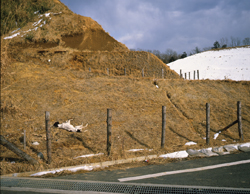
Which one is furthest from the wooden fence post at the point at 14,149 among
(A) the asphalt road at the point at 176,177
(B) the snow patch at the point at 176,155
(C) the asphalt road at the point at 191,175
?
(B) the snow patch at the point at 176,155

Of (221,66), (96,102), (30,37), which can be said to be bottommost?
(96,102)

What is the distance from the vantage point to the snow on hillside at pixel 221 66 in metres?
37.4

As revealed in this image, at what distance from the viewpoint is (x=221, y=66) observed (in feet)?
147

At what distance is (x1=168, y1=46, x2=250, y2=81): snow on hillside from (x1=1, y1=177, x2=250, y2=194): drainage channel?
3409 centimetres

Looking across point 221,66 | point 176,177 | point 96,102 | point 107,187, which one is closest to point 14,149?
point 107,187

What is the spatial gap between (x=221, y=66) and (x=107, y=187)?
151ft

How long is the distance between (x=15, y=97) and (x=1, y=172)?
9176 millimetres

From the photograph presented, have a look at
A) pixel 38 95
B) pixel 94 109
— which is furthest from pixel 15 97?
pixel 94 109

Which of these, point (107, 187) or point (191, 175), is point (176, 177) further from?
point (107, 187)

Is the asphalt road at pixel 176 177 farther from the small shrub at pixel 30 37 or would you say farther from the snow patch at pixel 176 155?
the small shrub at pixel 30 37

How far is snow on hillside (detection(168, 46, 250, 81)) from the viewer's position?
37.4 metres

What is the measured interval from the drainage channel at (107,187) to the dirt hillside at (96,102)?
0.96 meters

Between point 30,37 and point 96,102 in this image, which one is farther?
point 30,37

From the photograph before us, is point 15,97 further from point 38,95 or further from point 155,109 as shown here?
point 155,109
